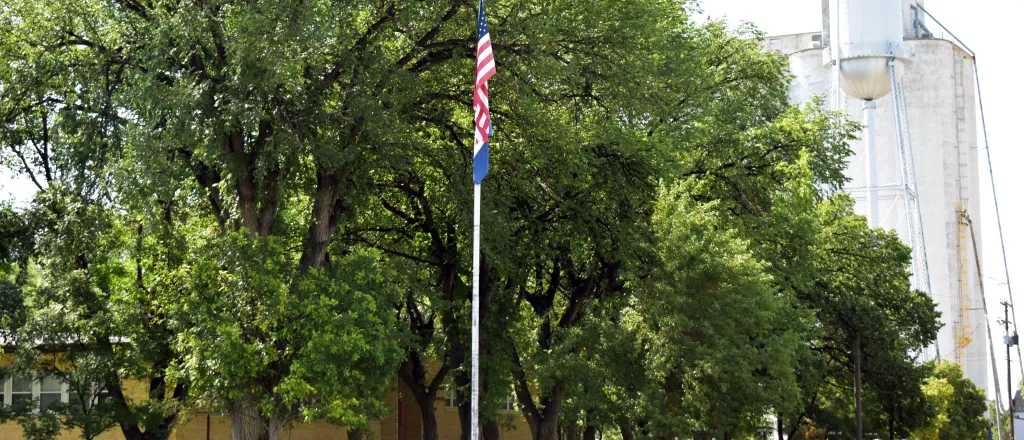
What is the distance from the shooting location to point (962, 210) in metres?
98.1

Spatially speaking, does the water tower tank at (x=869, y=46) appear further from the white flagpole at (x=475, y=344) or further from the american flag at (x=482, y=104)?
the white flagpole at (x=475, y=344)

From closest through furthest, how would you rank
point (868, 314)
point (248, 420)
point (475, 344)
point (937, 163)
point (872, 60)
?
point (475, 344) → point (248, 420) → point (868, 314) → point (872, 60) → point (937, 163)

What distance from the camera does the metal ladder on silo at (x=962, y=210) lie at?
9500 centimetres

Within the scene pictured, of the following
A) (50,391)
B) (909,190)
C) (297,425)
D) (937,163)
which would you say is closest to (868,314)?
(297,425)

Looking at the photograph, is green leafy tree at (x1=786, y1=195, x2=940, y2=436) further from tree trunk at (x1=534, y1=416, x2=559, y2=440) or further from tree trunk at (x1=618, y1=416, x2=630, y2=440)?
tree trunk at (x1=534, y1=416, x2=559, y2=440)

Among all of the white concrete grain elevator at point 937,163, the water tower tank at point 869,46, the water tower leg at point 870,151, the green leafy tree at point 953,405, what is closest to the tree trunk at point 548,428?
the green leafy tree at point 953,405

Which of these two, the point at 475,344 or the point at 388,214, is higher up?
the point at 388,214

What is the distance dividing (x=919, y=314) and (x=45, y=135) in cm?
2927

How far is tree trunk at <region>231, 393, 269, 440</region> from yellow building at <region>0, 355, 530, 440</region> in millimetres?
1366

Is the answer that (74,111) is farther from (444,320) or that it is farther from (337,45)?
(444,320)

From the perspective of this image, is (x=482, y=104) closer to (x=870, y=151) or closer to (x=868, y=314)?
(x=868, y=314)

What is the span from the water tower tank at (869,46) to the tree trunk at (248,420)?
58.8m

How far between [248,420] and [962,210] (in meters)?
85.1

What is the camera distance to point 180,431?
35.6 metres
